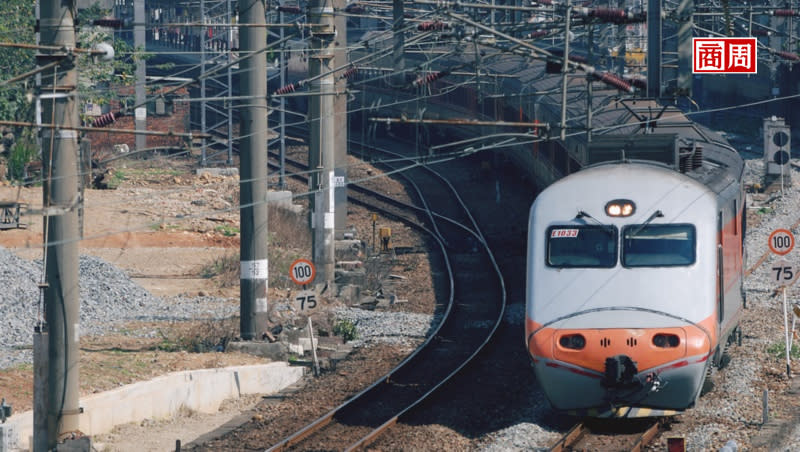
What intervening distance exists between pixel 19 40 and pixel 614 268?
32.7 m

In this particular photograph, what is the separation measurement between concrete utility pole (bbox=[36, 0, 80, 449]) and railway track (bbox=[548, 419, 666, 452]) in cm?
563

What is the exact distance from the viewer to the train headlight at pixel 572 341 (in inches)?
576

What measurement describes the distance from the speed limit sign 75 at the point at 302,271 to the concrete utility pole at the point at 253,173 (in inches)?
28.4

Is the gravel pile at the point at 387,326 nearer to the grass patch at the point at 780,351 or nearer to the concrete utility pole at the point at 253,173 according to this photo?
the concrete utility pole at the point at 253,173

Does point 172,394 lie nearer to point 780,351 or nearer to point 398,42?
point 398,42

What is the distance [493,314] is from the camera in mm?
25156

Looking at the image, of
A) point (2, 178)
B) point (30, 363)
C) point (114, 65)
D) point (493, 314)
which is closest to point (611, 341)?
point (30, 363)

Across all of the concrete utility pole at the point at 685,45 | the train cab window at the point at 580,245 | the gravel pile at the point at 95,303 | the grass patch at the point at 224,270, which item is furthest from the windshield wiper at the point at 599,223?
the grass patch at the point at 224,270

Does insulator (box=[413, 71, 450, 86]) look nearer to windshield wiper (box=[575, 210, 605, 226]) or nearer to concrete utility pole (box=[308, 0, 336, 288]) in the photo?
concrete utility pole (box=[308, 0, 336, 288])

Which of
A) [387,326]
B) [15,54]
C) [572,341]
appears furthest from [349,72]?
[15,54]

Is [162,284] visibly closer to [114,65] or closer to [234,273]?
[234,273]

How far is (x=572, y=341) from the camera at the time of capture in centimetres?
1473

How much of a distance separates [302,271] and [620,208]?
6993 millimetres

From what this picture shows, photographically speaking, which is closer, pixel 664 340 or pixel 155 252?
pixel 664 340
